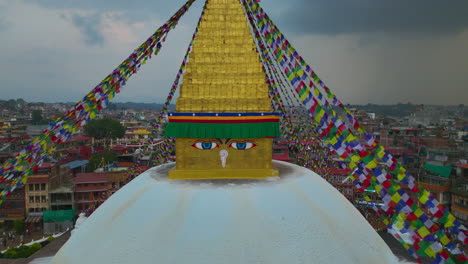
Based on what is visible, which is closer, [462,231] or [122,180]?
[462,231]

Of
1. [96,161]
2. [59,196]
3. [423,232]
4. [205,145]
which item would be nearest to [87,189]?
[59,196]

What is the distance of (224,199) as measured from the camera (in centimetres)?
441

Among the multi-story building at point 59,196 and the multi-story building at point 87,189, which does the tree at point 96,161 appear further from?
the multi-story building at point 87,189

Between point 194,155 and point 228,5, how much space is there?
241 cm

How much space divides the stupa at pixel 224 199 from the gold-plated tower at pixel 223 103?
1 centimetres

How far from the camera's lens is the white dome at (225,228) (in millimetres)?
3887

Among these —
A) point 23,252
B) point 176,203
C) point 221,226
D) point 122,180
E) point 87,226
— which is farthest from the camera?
point 122,180

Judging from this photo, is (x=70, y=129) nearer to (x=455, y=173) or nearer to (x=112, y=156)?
(x=455, y=173)

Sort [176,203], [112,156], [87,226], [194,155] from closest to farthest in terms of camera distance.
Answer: [176,203]
[87,226]
[194,155]
[112,156]

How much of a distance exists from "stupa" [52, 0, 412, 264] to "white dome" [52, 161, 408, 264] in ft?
0.04

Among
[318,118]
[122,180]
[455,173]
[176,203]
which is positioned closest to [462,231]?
[318,118]

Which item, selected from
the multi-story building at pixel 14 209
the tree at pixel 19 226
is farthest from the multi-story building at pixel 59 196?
the tree at pixel 19 226

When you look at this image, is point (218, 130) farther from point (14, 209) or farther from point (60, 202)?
point (14, 209)

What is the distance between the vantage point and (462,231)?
4.41 meters
